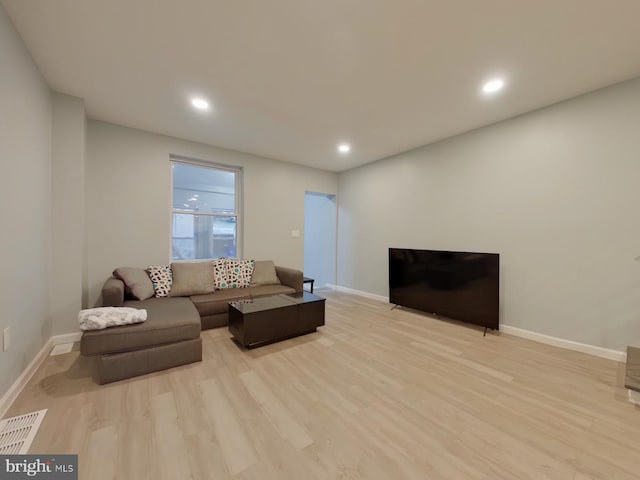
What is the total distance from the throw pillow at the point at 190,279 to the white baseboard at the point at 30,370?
3.49 ft

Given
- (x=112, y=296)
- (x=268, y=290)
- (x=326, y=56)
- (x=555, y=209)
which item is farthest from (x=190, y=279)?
(x=555, y=209)

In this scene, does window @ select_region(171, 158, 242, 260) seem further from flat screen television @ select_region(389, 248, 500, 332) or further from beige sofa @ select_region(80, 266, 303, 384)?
flat screen television @ select_region(389, 248, 500, 332)

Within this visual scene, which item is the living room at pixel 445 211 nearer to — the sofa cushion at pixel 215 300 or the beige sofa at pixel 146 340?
the beige sofa at pixel 146 340

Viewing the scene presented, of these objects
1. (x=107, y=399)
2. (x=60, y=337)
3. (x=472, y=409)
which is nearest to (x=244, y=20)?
(x=107, y=399)

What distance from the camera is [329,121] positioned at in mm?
3217

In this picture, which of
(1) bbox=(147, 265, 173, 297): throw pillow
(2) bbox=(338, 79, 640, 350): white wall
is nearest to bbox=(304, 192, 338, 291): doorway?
(2) bbox=(338, 79, 640, 350): white wall

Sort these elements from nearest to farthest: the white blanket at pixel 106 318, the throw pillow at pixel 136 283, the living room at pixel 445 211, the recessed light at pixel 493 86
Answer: the living room at pixel 445 211
the white blanket at pixel 106 318
the recessed light at pixel 493 86
the throw pillow at pixel 136 283

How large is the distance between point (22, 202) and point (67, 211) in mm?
850

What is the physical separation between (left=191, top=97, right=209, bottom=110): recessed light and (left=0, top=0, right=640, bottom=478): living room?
25cm

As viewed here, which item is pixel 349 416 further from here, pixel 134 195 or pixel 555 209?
pixel 134 195

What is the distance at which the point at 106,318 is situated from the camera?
2.04 metres

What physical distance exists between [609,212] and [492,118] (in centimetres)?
157

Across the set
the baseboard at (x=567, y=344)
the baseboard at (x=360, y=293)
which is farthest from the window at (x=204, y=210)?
the baseboard at (x=567, y=344)

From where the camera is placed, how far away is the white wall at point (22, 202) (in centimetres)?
167
